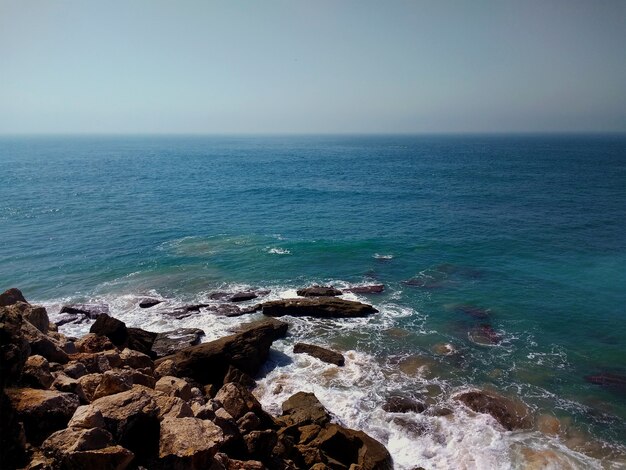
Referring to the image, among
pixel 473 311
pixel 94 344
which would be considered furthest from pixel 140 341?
pixel 473 311

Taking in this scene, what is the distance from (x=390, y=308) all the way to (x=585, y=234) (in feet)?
123

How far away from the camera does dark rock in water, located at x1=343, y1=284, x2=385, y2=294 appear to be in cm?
4141

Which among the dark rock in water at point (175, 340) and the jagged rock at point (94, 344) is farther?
the dark rock in water at point (175, 340)

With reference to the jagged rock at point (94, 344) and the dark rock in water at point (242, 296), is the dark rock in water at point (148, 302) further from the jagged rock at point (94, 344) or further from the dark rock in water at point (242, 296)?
the jagged rock at point (94, 344)

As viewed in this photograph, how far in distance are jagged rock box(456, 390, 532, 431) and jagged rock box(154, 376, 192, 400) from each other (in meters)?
16.3

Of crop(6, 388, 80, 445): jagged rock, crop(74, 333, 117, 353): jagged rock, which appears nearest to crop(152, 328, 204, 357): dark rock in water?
crop(74, 333, 117, 353): jagged rock

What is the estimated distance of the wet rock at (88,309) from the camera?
3706 cm

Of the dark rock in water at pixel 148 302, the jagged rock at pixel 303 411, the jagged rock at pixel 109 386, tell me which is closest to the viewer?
the jagged rock at pixel 109 386

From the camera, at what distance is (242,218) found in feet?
232

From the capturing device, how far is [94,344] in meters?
25.7

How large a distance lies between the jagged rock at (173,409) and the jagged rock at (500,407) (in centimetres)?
1735

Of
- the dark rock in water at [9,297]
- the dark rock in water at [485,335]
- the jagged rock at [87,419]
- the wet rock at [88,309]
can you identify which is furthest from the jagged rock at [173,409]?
the dark rock in water at [485,335]

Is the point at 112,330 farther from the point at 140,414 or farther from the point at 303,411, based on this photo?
the point at 140,414

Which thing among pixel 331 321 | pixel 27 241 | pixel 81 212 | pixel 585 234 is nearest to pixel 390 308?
pixel 331 321
